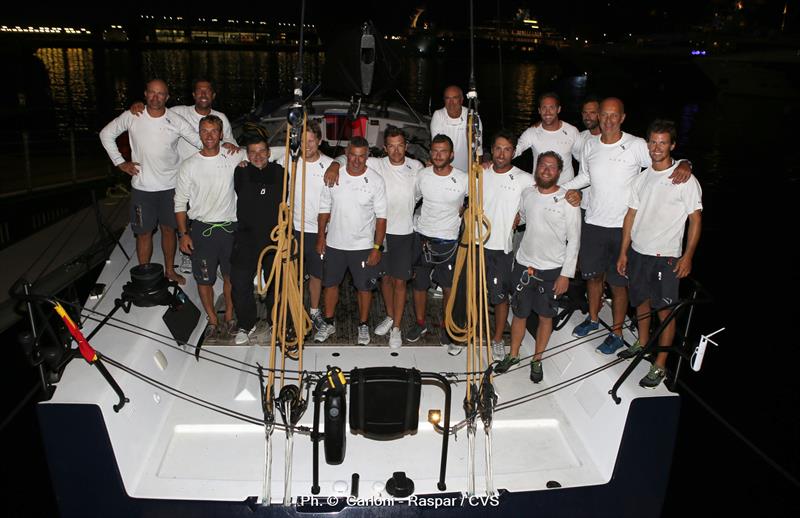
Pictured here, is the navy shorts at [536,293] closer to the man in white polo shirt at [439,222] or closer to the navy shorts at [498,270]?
the navy shorts at [498,270]

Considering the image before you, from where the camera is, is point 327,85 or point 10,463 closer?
point 10,463

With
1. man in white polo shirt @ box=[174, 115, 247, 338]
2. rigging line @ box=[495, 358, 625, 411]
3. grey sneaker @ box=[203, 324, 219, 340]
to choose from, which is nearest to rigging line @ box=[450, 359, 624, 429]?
rigging line @ box=[495, 358, 625, 411]

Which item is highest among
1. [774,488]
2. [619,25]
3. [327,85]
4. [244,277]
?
[619,25]

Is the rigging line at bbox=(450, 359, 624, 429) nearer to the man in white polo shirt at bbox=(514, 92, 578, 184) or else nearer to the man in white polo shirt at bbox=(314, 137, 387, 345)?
the man in white polo shirt at bbox=(314, 137, 387, 345)

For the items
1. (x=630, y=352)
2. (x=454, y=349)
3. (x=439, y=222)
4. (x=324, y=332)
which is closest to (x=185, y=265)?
(x=324, y=332)

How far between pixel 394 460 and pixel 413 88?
45310 mm

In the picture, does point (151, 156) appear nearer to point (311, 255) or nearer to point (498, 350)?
point (311, 255)

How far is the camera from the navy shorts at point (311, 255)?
466 centimetres

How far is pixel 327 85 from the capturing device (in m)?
6.26

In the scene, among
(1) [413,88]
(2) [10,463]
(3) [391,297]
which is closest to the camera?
(3) [391,297]

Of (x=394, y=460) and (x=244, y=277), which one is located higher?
(x=244, y=277)

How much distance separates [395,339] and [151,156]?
2.39 m

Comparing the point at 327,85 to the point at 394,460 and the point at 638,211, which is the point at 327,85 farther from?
the point at 394,460

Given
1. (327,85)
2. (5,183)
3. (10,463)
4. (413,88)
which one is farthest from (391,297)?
(413,88)
